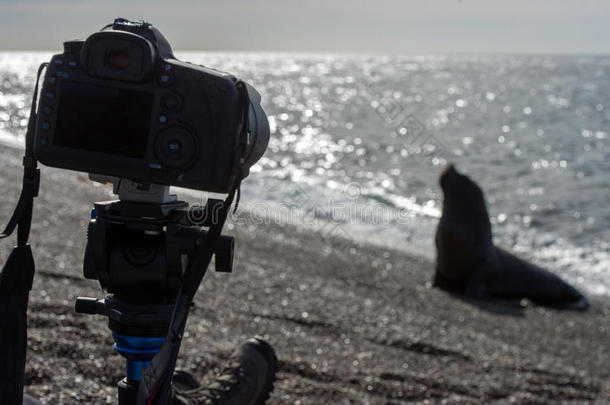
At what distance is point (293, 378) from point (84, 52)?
212 centimetres

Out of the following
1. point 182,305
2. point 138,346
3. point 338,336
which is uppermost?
point 182,305

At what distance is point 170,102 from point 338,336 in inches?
109

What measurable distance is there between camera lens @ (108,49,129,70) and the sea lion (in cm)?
572

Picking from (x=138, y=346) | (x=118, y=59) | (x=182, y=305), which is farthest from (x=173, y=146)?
(x=138, y=346)

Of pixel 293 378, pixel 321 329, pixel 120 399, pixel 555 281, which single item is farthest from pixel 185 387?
pixel 555 281

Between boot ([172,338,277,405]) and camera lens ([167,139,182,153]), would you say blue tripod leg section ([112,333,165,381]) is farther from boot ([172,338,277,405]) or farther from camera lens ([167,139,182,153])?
boot ([172,338,277,405])

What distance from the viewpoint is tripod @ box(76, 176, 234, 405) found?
1.72 metres

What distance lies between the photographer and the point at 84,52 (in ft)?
5.28

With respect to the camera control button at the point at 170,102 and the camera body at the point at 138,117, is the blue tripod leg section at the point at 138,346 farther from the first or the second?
the camera control button at the point at 170,102

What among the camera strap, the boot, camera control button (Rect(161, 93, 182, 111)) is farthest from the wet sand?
camera control button (Rect(161, 93, 182, 111))

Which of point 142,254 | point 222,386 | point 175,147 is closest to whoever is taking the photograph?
point 175,147

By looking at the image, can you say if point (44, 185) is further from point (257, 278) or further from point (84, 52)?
point (84, 52)

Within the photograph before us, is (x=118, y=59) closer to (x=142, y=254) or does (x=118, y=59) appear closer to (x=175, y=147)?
(x=175, y=147)

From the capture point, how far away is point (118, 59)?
63.7 inches
